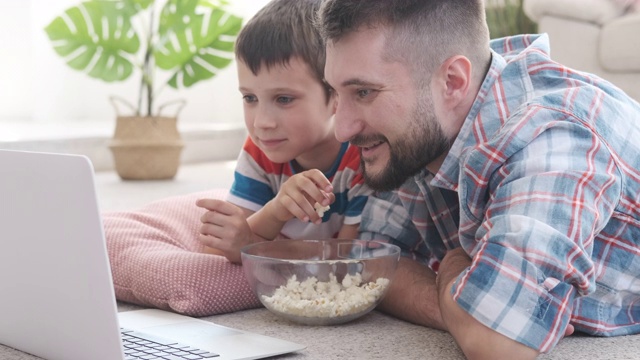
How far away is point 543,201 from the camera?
114 centimetres

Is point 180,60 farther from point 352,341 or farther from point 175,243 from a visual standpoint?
point 352,341

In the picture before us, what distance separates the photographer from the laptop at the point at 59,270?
969mm

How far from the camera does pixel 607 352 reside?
1278mm

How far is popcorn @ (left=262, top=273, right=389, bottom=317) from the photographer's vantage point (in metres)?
1.43

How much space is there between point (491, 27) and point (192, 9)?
127 cm

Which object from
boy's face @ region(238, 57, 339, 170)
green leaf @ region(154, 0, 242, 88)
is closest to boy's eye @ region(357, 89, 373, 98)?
boy's face @ region(238, 57, 339, 170)

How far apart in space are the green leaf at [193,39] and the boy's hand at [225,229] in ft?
7.15

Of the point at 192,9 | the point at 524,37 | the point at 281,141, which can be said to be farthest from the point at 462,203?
the point at 192,9

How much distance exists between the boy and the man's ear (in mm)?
372

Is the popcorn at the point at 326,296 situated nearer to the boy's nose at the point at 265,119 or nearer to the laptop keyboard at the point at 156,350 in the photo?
the laptop keyboard at the point at 156,350

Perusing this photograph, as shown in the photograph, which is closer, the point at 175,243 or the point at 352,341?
the point at 352,341

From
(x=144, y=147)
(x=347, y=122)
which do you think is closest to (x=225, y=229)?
(x=347, y=122)

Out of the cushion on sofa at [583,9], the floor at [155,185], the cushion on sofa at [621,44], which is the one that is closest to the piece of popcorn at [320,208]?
the floor at [155,185]

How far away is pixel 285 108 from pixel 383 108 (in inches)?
16.6
